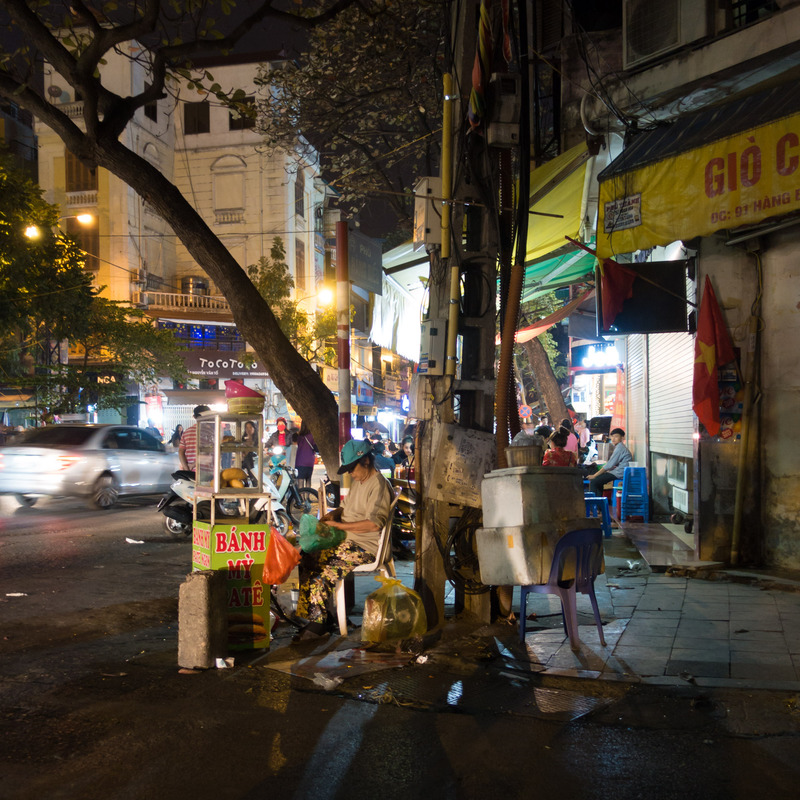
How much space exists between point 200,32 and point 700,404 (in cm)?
741

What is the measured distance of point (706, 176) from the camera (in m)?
7.62

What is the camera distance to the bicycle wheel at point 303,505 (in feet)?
41.4

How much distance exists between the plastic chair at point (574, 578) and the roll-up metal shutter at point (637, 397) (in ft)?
27.6

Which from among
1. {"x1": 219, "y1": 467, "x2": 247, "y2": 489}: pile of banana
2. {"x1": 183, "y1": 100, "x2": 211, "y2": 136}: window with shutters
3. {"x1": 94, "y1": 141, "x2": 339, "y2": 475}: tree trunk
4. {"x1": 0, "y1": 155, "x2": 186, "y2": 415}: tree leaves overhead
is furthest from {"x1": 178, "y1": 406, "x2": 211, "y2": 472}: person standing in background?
{"x1": 183, "y1": 100, "x2": 211, "y2": 136}: window with shutters

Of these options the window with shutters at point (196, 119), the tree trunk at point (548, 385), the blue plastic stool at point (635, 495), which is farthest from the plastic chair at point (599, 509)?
the window with shutters at point (196, 119)

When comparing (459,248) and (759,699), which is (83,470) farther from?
(759,699)

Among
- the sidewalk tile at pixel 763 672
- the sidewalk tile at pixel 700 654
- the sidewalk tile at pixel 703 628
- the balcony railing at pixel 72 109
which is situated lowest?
the sidewalk tile at pixel 703 628

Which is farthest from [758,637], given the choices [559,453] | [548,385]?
[548,385]

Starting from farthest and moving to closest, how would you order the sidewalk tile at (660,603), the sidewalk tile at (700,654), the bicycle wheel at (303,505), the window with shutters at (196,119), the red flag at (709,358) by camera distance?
the window with shutters at (196,119) → the bicycle wheel at (303,505) → the red flag at (709,358) → the sidewalk tile at (660,603) → the sidewalk tile at (700,654)

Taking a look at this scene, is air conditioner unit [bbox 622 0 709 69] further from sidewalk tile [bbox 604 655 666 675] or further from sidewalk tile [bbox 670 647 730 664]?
sidewalk tile [bbox 604 655 666 675]

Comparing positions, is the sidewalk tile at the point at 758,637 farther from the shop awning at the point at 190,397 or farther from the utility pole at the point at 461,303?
the shop awning at the point at 190,397

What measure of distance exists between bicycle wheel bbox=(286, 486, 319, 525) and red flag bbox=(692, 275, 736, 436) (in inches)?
250

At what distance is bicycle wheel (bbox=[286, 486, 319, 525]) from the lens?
12614 millimetres

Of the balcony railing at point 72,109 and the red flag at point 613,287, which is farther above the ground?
the balcony railing at point 72,109
